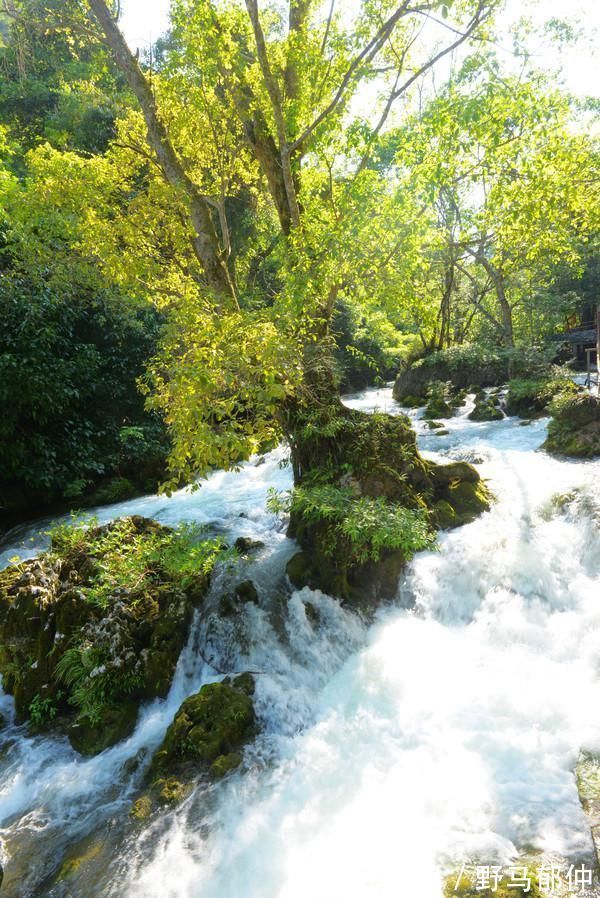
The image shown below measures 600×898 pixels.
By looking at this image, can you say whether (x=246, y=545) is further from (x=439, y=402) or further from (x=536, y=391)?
(x=439, y=402)

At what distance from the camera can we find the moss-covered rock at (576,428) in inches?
393

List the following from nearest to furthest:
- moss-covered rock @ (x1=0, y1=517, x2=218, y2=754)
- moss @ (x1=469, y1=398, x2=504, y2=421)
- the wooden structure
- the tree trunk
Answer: moss-covered rock @ (x1=0, y1=517, x2=218, y2=754) → the tree trunk → moss @ (x1=469, y1=398, x2=504, y2=421) → the wooden structure

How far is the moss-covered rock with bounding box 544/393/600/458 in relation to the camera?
32.8ft

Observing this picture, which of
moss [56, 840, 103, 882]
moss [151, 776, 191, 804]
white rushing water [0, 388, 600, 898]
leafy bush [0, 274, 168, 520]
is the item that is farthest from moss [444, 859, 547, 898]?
leafy bush [0, 274, 168, 520]

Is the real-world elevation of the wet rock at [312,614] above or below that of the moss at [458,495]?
below

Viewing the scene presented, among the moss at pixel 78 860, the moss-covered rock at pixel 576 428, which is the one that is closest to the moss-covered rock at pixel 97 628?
the moss at pixel 78 860

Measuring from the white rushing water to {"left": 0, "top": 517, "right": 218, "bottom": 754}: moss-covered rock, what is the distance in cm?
25

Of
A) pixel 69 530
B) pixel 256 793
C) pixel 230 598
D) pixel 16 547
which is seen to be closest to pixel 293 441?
pixel 230 598

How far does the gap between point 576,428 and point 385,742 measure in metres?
8.62

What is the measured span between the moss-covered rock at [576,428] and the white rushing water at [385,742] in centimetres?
294

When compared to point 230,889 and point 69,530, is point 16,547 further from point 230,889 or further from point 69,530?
point 230,889

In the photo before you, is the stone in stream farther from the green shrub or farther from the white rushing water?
the green shrub

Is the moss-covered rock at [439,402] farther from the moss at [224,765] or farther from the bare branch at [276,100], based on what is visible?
the moss at [224,765]

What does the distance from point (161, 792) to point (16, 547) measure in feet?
22.3
